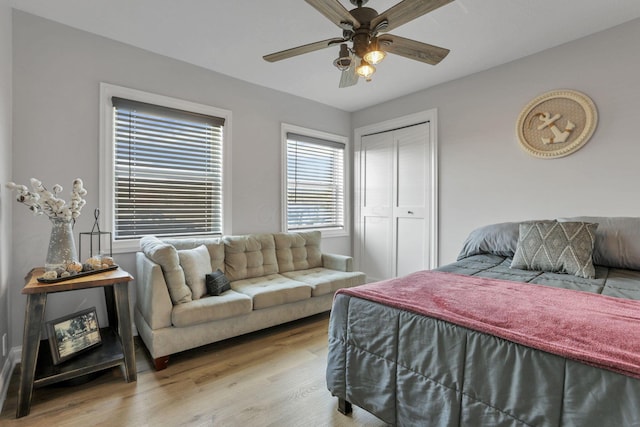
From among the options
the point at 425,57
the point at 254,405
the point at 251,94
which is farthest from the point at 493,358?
the point at 251,94

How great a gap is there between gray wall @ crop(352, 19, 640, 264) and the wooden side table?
10.6ft

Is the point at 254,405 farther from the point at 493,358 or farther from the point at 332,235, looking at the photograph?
the point at 332,235

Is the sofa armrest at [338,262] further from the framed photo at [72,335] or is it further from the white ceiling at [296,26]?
the framed photo at [72,335]

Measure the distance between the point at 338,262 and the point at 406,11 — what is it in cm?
266

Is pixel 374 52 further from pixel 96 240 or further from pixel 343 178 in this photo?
pixel 343 178

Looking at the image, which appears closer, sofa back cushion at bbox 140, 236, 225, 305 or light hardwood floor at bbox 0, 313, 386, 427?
light hardwood floor at bbox 0, 313, 386, 427

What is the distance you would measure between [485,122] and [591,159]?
39.4 inches

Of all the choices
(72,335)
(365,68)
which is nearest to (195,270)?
(72,335)

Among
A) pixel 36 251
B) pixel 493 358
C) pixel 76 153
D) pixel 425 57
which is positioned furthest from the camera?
pixel 76 153

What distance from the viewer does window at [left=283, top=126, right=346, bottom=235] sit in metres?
4.07

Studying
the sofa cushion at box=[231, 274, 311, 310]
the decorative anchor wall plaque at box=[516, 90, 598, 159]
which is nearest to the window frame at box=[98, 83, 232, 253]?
the sofa cushion at box=[231, 274, 311, 310]

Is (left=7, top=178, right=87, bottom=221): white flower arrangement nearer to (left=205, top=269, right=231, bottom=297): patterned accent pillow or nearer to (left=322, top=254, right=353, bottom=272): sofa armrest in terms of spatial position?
(left=205, top=269, right=231, bottom=297): patterned accent pillow

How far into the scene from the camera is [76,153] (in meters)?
2.56

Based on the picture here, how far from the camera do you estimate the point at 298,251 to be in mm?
3697
